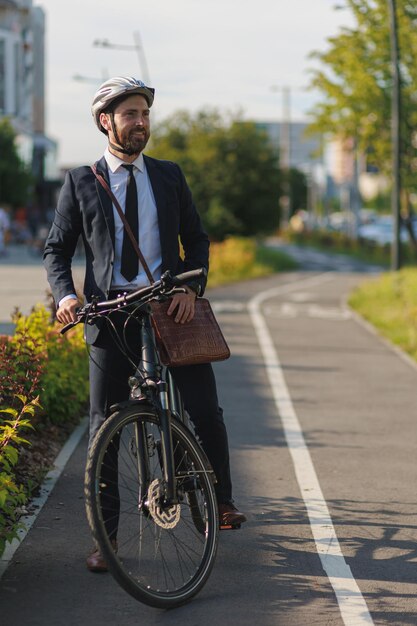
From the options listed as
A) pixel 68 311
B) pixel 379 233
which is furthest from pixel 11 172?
pixel 68 311

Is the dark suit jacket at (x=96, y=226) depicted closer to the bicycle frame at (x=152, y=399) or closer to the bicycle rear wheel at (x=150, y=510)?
the bicycle frame at (x=152, y=399)

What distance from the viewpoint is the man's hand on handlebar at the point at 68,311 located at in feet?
17.3

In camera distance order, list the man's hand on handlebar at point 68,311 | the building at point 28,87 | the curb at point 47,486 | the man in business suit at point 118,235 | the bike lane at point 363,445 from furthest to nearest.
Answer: the building at point 28,87 → the curb at point 47,486 → the bike lane at point 363,445 → the man in business suit at point 118,235 → the man's hand on handlebar at point 68,311

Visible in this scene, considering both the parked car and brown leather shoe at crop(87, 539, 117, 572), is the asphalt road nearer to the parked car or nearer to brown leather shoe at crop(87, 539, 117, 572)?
brown leather shoe at crop(87, 539, 117, 572)

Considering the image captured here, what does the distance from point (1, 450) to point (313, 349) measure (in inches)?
450

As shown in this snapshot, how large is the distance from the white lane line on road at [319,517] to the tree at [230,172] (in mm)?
29795

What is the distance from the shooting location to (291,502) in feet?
23.5

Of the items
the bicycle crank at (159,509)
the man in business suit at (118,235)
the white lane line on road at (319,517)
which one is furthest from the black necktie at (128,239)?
the white lane line on road at (319,517)

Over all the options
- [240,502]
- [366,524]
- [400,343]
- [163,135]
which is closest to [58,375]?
[240,502]

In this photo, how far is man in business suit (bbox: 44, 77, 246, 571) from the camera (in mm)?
5379

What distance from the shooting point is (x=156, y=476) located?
5.25 m

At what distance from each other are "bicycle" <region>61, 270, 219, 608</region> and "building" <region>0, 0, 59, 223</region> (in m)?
39.6

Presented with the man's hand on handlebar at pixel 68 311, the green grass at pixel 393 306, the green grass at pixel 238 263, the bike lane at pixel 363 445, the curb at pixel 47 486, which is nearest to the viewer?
the man's hand on handlebar at pixel 68 311

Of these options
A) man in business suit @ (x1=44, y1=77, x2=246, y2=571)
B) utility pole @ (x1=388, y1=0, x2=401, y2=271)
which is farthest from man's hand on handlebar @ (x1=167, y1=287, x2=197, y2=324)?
utility pole @ (x1=388, y1=0, x2=401, y2=271)
